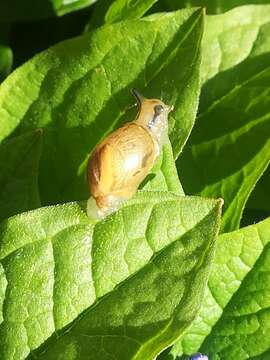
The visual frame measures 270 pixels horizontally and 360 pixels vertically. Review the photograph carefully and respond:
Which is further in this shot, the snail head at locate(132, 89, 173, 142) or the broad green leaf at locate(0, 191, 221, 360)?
the snail head at locate(132, 89, 173, 142)

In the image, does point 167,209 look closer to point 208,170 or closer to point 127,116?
point 127,116

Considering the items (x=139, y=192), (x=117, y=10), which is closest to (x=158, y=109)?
(x=139, y=192)

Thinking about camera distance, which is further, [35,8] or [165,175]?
[35,8]

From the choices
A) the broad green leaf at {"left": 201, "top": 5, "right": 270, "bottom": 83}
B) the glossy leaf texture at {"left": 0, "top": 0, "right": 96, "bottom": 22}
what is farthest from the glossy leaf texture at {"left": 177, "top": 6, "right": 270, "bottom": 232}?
the glossy leaf texture at {"left": 0, "top": 0, "right": 96, "bottom": 22}

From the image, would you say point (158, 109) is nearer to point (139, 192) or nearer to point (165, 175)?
point (165, 175)

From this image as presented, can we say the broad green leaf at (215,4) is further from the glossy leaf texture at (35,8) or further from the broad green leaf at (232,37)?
the glossy leaf texture at (35,8)

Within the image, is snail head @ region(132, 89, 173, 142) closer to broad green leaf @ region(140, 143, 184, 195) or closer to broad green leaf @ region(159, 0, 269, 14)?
broad green leaf @ region(140, 143, 184, 195)
